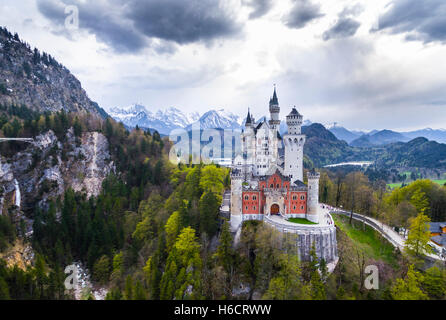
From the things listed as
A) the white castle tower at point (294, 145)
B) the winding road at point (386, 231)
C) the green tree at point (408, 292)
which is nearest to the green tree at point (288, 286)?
the green tree at point (408, 292)

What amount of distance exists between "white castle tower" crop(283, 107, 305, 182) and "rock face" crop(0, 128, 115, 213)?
5817cm

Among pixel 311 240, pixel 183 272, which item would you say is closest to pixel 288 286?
pixel 311 240

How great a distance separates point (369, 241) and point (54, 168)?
8290 centimetres

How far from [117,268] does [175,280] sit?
20.1m

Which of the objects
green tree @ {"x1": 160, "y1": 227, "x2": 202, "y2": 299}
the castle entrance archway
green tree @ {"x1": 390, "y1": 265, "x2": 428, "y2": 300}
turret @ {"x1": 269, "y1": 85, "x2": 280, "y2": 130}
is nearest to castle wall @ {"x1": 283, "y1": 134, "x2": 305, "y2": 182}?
the castle entrance archway

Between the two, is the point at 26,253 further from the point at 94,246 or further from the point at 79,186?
the point at 79,186

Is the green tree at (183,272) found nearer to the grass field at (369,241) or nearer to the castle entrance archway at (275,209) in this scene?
the castle entrance archway at (275,209)

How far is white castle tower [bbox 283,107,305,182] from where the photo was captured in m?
43.9

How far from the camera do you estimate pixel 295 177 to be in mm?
44844

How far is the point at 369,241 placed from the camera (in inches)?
1855

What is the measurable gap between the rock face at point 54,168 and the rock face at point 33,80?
224 feet

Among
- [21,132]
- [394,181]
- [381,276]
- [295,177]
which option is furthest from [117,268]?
[394,181]

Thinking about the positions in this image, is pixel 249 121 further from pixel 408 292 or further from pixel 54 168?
pixel 54 168

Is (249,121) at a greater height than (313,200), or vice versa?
(249,121)
